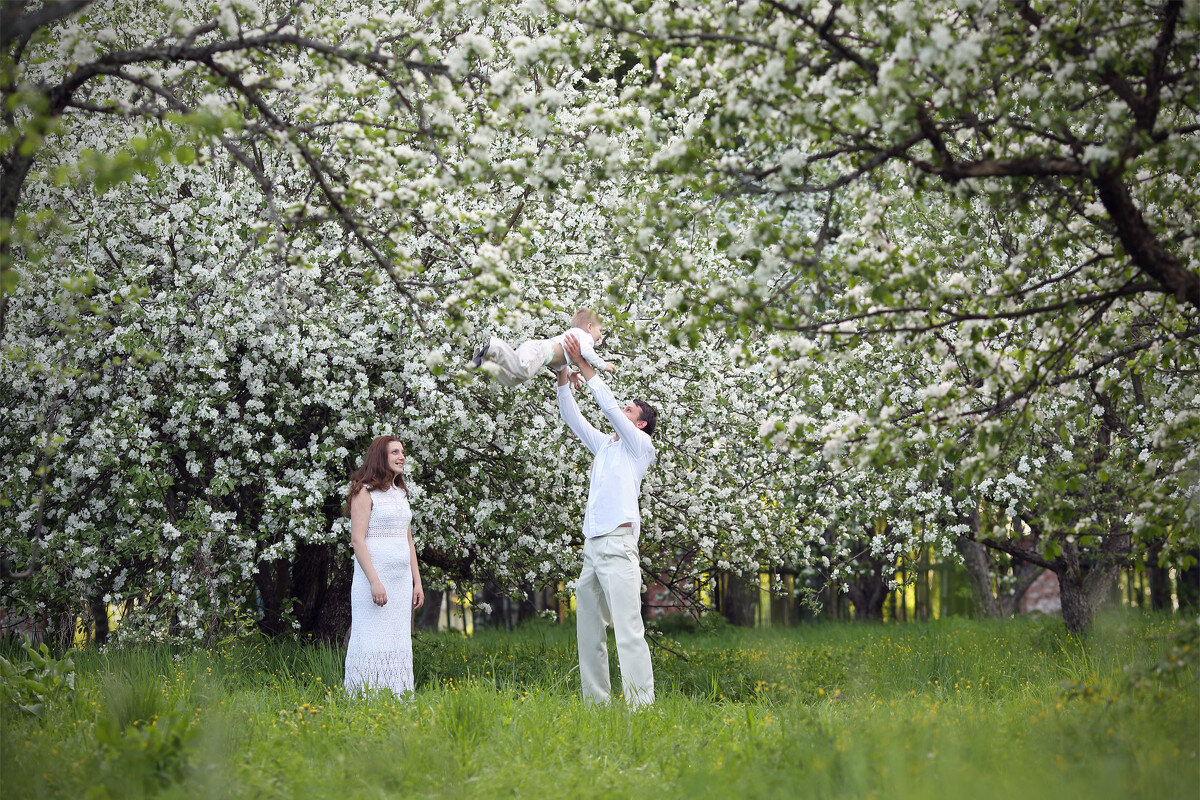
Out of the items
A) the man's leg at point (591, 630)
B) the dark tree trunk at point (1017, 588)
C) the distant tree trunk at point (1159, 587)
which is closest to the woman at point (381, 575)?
the man's leg at point (591, 630)

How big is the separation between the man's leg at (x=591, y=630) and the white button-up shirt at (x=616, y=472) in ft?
0.58

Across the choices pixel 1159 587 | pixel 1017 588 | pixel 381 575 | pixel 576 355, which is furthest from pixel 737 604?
pixel 576 355

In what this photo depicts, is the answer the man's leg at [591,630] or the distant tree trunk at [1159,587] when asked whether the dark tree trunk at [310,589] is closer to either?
the man's leg at [591,630]

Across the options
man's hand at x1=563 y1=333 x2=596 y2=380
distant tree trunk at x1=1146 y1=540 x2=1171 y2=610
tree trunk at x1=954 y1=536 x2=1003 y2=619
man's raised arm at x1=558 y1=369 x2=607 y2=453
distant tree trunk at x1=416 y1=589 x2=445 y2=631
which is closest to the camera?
man's hand at x1=563 y1=333 x2=596 y2=380

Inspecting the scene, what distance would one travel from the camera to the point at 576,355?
20.9ft

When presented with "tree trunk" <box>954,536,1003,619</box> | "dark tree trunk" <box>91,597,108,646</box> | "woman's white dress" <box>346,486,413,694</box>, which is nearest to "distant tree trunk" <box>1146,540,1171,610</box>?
"tree trunk" <box>954,536,1003,619</box>

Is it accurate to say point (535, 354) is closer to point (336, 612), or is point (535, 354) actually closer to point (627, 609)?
point (627, 609)

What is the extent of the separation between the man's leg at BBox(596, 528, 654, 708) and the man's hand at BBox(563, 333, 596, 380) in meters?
1.08

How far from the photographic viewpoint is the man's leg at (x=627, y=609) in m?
6.34

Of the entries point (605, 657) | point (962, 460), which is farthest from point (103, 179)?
point (605, 657)

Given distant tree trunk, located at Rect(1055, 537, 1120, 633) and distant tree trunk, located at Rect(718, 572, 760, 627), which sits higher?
distant tree trunk, located at Rect(1055, 537, 1120, 633)

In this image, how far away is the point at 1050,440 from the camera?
9430mm

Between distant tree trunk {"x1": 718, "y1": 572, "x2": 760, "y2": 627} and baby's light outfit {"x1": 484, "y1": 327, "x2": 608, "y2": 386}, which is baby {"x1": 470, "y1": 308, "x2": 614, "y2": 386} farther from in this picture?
distant tree trunk {"x1": 718, "y1": 572, "x2": 760, "y2": 627}

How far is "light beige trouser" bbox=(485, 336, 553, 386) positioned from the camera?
5465 millimetres
